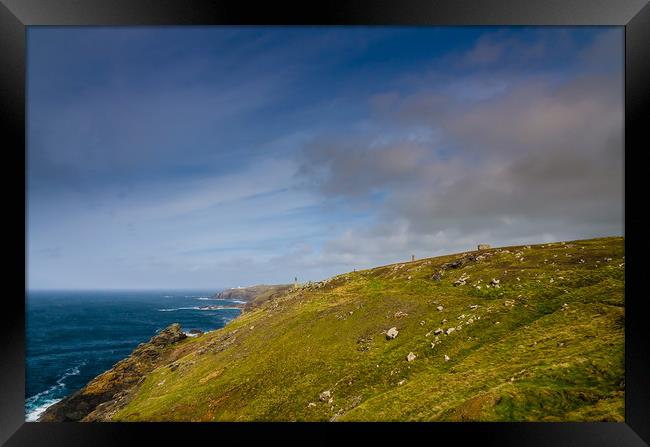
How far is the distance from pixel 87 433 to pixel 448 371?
30.5 ft

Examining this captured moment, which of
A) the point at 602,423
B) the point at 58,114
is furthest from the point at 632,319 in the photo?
the point at 58,114

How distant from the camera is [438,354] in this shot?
9500 mm

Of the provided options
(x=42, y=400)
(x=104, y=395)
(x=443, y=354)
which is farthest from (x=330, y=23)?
(x=42, y=400)

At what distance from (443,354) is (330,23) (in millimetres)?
10007

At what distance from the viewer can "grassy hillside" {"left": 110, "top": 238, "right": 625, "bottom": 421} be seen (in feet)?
22.4

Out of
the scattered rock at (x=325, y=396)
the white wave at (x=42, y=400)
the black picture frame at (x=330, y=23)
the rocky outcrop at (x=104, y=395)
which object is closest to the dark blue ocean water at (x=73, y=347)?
the white wave at (x=42, y=400)

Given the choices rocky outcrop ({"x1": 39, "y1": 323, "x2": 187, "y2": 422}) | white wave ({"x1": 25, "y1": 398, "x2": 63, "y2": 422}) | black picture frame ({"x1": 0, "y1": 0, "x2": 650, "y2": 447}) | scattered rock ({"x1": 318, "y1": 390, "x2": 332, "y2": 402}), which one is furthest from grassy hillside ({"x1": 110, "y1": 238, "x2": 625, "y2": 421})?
white wave ({"x1": 25, "y1": 398, "x2": 63, "y2": 422})

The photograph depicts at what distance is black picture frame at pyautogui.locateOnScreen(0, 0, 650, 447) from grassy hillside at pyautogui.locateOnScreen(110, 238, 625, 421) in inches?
19.4

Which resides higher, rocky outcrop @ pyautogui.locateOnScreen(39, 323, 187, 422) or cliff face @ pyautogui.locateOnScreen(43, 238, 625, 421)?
cliff face @ pyautogui.locateOnScreen(43, 238, 625, 421)

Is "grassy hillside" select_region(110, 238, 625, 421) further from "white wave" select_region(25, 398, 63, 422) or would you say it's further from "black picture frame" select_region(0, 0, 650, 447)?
"white wave" select_region(25, 398, 63, 422)

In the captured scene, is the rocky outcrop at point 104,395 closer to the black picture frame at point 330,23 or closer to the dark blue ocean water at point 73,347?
the dark blue ocean water at point 73,347

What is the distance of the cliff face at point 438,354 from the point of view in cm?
686

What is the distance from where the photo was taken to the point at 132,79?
37.8 ft

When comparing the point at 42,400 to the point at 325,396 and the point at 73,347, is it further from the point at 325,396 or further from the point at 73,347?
the point at 325,396
